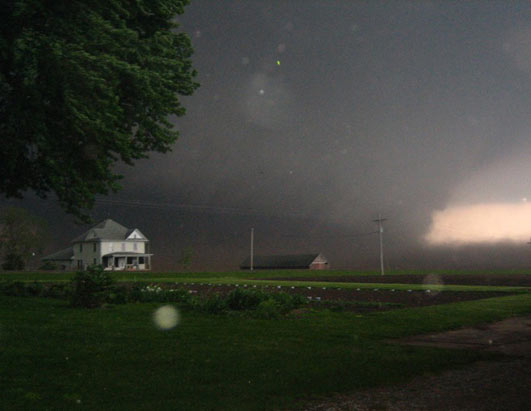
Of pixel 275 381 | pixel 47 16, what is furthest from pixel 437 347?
pixel 47 16

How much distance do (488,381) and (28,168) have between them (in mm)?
15530

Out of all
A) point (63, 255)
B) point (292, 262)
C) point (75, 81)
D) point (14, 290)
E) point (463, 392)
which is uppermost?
point (75, 81)

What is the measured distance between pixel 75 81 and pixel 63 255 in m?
95.8

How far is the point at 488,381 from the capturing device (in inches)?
288

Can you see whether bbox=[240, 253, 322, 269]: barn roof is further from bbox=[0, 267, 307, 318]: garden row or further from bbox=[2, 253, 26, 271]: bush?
bbox=[0, 267, 307, 318]: garden row

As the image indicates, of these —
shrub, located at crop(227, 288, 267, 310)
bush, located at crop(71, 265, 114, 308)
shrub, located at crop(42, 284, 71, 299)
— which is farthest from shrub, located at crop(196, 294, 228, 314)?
shrub, located at crop(42, 284, 71, 299)

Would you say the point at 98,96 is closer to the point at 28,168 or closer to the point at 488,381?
the point at 28,168

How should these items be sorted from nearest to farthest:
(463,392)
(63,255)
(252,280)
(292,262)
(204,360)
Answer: (463,392) < (204,360) < (252,280) < (63,255) < (292,262)

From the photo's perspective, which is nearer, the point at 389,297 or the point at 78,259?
the point at 389,297

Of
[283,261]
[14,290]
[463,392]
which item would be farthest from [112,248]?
[463,392]

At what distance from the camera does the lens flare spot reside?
528 inches

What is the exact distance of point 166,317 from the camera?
1545 cm

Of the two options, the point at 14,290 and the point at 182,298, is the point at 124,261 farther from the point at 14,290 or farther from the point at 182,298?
the point at 182,298

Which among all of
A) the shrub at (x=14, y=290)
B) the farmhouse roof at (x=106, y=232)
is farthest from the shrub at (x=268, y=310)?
the farmhouse roof at (x=106, y=232)
